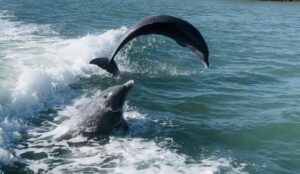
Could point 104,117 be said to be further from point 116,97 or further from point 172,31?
point 172,31

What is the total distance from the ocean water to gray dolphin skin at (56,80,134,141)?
0.22 meters

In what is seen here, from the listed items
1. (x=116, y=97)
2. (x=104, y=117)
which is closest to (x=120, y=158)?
(x=104, y=117)

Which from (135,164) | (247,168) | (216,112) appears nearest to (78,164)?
(135,164)

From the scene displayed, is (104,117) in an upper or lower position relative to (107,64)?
lower

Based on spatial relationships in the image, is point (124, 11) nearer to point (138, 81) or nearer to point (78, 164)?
point (138, 81)

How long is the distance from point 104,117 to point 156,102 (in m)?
3.17

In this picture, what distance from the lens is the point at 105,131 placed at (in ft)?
36.2

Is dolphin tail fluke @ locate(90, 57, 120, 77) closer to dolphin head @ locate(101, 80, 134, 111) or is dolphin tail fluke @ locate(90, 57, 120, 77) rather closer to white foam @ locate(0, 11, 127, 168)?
dolphin head @ locate(101, 80, 134, 111)

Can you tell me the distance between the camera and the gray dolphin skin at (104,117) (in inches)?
430

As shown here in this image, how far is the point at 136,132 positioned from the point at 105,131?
2.57ft

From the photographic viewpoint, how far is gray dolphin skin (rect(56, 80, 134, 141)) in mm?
10914

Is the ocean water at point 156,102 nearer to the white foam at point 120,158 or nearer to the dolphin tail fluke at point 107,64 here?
the white foam at point 120,158

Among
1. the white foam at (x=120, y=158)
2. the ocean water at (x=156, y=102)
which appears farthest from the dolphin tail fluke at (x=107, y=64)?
the ocean water at (x=156, y=102)

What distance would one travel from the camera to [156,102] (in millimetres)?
13992
